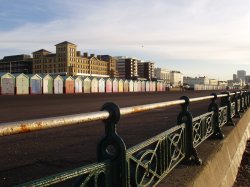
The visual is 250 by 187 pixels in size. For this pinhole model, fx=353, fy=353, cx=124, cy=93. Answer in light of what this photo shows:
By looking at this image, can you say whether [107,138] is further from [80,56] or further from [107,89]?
[80,56]

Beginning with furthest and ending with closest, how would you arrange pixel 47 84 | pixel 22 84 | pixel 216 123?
pixel 47 84, pixel 22 84, pixel 216 123

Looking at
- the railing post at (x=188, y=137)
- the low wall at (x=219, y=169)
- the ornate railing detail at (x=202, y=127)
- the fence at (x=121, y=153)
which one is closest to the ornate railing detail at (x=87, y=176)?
the fence at (x=121, y=153)

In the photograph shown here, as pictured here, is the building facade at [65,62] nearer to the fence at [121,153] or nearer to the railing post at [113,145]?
the fence at [121,153]

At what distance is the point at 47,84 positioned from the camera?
169ft

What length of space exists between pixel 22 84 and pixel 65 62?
4233 inches

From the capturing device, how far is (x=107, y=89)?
223 feet

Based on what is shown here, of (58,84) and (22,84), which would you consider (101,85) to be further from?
(22,84)

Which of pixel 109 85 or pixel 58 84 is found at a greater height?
pixel 58 84

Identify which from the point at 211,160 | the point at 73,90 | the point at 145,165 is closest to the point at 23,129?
the point at 145,165

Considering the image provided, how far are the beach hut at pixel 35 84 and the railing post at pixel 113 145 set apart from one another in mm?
46852

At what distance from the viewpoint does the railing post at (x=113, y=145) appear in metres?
2.61

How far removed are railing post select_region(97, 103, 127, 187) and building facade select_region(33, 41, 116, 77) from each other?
480 feet

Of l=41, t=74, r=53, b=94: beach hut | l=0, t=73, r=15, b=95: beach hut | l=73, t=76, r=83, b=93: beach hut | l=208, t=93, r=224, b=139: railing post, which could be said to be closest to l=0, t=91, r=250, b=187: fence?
l=208, t=93, r=224, b=139: railing post

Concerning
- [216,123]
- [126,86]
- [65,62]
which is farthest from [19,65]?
[216,123]
